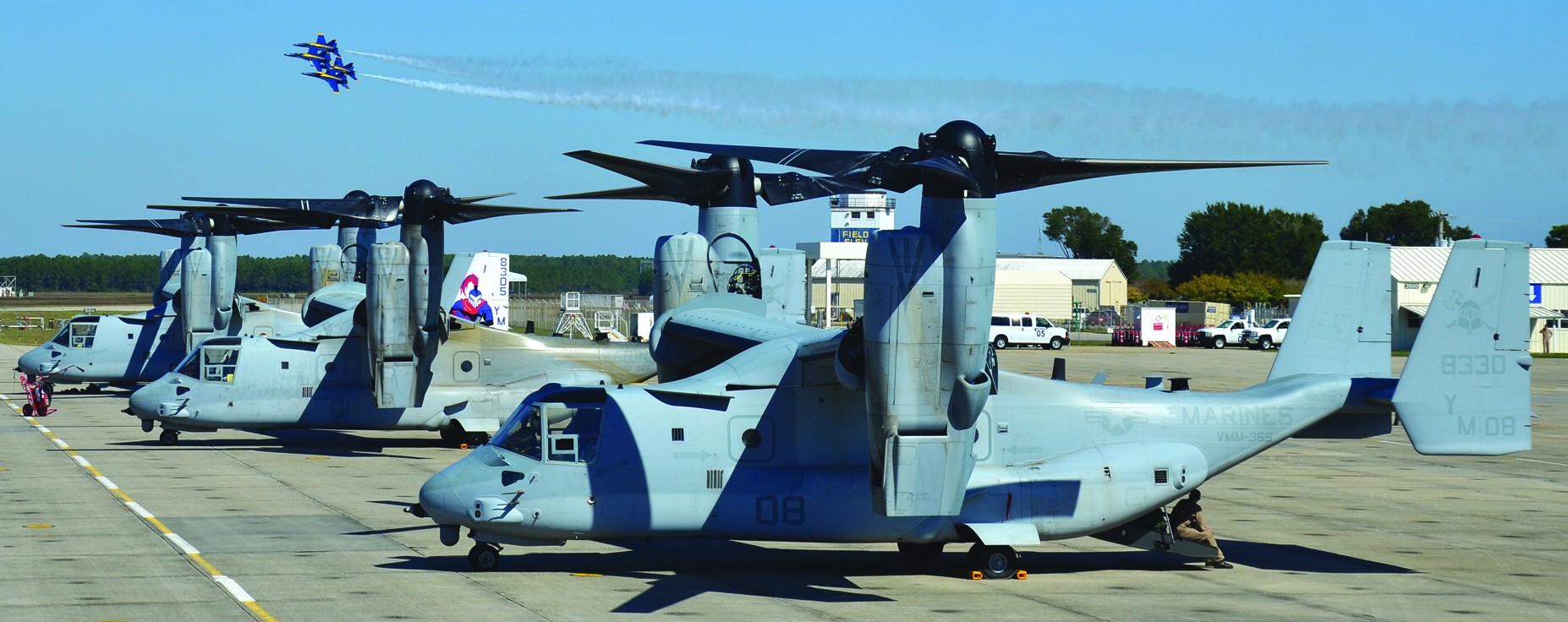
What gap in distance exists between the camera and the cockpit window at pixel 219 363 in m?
32.1

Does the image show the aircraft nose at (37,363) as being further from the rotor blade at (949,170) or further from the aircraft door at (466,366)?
the rotor blade at (949,170)

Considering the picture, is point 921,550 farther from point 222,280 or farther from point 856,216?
point 856,216

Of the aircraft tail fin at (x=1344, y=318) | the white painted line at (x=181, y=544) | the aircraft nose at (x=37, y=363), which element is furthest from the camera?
the aircraft nose at (x=37, y=363)

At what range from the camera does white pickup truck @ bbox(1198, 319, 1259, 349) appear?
83938 millimetres

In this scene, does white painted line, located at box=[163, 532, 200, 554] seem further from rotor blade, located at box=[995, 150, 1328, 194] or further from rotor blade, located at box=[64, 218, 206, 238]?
rotor blade, located at box=[64, 218, 206, 238]

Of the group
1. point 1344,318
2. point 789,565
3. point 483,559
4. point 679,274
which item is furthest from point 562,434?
point 1344,318

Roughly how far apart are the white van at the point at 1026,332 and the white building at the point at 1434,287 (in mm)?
18002

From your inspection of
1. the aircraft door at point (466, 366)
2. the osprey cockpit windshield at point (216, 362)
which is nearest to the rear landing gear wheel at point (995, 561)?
the aircraft door at point (466, 366)

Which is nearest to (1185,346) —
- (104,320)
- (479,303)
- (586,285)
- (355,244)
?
(479,303)

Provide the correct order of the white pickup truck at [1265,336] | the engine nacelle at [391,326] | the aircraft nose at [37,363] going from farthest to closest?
the white pickup truck at [1265,336], the aircraft nose at [37,363], the engine nacelle at [391,326]

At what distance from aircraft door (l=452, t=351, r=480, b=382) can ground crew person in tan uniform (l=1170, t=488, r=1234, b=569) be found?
19.4 m

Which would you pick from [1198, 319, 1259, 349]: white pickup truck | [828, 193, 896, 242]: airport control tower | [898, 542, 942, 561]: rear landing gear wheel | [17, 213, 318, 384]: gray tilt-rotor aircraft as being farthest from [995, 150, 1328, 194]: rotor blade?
[828, 193, 896, 242]: airport control tower

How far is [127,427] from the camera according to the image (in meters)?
37.4

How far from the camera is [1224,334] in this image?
84062 millimetres
